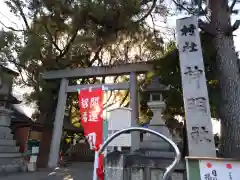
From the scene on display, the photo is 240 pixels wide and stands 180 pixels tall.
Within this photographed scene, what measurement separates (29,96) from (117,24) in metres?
4.71

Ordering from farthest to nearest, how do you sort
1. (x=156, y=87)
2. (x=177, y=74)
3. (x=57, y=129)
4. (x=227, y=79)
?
1. (x=57, y=129)
2. (x=177, y=74)
3. (x=156, y=87)
4. (x=227, y=79)

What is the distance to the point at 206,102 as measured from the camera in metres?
5.46

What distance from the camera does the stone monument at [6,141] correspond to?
351 inches

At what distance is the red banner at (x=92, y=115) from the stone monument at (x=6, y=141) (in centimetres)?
522

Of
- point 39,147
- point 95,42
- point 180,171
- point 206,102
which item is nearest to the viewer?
point 180,171

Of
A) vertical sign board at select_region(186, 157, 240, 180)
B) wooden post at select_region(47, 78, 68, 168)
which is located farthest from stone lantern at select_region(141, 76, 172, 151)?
wooden post at select_region(47, 78, 68, 168)

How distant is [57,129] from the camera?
384 inches

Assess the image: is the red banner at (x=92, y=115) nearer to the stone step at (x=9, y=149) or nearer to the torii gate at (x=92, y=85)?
the torii gate at (x=92, y=85)

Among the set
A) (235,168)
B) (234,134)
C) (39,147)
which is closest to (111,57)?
(39,147)

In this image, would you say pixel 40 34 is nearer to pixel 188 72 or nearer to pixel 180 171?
pixel 188 72

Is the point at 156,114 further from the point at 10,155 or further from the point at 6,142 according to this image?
Result: the point at 6,142

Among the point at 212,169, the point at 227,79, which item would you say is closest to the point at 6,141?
the point at 227,79

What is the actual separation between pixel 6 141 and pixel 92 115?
19.0 feet

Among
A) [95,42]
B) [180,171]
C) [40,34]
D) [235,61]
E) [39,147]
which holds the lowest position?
[180,171]
